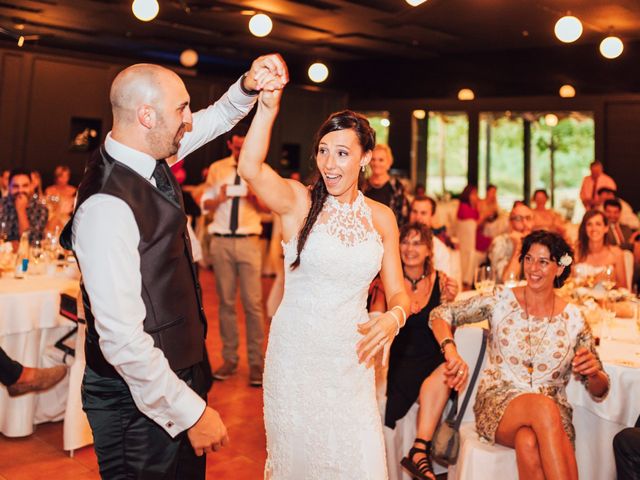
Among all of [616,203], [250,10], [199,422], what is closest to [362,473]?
[199,422]

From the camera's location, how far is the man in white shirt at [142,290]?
1532 millimetres

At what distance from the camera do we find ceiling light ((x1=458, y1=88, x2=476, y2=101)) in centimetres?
1262

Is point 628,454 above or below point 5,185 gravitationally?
below

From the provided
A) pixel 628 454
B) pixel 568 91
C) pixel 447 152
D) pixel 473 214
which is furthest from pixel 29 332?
pixel 447 152

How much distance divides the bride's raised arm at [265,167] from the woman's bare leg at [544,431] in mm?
1339

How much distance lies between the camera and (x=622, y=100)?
11234mm

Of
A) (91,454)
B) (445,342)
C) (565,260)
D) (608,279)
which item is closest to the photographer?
(445,342)

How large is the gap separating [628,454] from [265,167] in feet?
6.04

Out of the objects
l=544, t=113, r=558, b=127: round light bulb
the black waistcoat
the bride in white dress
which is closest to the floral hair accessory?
the bride in white dress

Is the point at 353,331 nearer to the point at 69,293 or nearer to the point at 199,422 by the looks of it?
the point at 199,422

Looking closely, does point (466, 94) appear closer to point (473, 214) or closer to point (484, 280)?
point (473, 214)

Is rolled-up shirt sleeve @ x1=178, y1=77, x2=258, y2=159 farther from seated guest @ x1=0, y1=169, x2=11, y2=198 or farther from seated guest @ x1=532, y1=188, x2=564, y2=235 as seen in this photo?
seated guest @ x1=532, y1=188, x2=564, y2=235

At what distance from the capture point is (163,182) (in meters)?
1.73

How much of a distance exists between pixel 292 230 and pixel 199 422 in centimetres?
78
